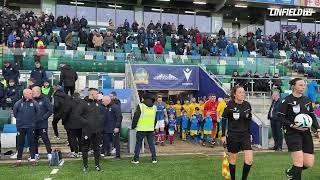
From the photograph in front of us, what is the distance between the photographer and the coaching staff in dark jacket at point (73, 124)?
11508 millimetres

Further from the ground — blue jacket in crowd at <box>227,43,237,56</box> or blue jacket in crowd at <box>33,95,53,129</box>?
blue jacket in crowd at <box>227,43,237,56</box>

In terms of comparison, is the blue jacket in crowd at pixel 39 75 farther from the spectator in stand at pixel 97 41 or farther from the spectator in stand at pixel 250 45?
the spectator in stand at pixel 250 45

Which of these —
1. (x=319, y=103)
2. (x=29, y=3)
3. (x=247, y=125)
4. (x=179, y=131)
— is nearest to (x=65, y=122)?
(x=247, y=125)

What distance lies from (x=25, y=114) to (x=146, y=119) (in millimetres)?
2911

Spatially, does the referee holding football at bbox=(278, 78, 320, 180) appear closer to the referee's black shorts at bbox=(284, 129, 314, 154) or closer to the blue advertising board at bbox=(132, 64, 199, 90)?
the referee's black shorts at bbox=(284, 129, 314, 154)

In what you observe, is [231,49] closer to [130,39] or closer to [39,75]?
[130,39]

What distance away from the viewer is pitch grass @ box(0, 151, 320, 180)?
30.2 ft

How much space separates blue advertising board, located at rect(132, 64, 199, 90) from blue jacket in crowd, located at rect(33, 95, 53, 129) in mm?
9055

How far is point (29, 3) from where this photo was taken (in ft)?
109

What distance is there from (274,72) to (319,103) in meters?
4.19

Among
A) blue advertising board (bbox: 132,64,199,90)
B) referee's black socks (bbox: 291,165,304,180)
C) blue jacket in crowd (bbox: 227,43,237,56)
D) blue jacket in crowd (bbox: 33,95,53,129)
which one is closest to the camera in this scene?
referee's black socks (bbox: 291,165,304,180)

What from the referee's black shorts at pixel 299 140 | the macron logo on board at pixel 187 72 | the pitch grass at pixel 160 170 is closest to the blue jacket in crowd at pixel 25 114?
the pitch grass at pixel 160 170

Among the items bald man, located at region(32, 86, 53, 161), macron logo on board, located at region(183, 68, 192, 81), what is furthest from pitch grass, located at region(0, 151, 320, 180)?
macron logo on board, located at region(183, 68, 192, 81)

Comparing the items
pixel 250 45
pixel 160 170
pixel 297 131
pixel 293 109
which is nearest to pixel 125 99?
pixel 160 170
